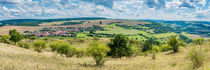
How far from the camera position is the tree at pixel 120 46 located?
164 feet

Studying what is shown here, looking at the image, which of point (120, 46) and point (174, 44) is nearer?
point (174, 44)

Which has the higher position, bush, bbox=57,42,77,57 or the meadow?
the meadow

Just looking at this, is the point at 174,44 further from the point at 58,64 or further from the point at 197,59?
the point at 58,64

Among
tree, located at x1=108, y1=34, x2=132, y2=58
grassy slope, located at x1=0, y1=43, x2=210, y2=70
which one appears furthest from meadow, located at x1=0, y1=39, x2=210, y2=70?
tree, located at x1=108, y1=34, x2=132, y2=58

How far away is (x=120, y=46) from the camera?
5169 centimetres

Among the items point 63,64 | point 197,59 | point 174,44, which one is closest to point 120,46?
point 174,44

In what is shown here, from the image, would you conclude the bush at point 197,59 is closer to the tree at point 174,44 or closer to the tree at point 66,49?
the tree at point 174,44

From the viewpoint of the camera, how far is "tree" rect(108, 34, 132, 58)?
4994 centimetres

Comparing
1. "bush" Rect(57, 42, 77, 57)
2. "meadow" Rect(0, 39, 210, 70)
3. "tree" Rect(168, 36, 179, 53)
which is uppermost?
"meadow" Rect(0, 39, 210, 70)

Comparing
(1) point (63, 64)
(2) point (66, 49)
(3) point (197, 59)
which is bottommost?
(2) point (66, 49)

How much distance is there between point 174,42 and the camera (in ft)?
163

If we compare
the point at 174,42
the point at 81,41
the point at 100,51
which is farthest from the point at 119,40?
the point at 81,41

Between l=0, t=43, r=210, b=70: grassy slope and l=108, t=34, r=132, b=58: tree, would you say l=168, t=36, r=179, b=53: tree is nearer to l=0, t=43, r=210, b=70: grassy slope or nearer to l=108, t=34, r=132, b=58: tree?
l=108, t=34, r=132, b=58: tree

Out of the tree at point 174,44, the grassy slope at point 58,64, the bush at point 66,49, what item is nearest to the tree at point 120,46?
the tree at point 174,44
